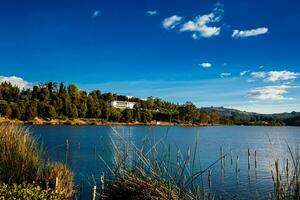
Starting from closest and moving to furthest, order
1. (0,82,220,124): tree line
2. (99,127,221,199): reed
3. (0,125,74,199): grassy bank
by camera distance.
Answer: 1. (99,127,221,199): reed
2. (0,125,74,199): grassy bank
3. (0,82,220,124): tree line

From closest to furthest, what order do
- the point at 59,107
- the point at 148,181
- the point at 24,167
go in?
the point at 148,181 → the point at 24,167 → the point at 59,107

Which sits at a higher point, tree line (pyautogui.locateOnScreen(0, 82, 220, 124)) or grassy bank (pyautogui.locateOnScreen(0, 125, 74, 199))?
tree line (pyautogui.locateOnScreen(0, 82, 220, 124))

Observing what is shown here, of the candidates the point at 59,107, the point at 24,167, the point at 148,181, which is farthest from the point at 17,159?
the point at 59,107

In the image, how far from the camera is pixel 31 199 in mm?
8477

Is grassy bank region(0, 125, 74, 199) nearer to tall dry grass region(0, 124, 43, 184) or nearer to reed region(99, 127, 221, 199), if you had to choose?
tall dry grass region(0, 124, 43, 184)

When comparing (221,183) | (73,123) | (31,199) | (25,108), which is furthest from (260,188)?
(73,123)

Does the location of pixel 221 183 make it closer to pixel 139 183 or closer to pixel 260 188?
pixel 260 188

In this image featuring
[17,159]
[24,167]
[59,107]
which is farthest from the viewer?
[59,107]

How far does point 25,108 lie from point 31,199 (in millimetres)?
118575

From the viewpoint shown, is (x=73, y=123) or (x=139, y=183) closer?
(x=139, y=183)

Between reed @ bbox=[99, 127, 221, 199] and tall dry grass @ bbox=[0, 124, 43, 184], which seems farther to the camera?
tall dry grass @ bbox=[0, 124, 43, 184]

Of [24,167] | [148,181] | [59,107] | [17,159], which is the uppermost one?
[59,107]

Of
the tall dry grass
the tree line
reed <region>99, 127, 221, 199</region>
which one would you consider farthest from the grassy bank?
the tree line

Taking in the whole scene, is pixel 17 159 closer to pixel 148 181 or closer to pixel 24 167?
pixel 24 167
